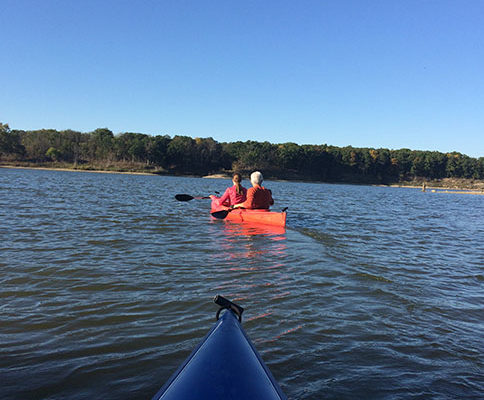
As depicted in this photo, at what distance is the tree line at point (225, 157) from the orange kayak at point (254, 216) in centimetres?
7006

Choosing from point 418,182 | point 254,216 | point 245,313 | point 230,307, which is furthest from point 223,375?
point 418,182

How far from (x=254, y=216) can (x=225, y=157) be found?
268 ft

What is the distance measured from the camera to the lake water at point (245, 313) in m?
2.63

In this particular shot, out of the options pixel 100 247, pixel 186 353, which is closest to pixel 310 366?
pixel 186 353

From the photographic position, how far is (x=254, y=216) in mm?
10125

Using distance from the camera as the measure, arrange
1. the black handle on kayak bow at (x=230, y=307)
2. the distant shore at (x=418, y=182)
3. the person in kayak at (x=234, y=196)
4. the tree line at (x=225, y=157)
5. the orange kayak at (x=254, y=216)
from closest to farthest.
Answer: the black handle on kayak bow at (x=230, y=307) → the orange kayak at (x=254, y=216) → the person in kayak at (x=234, y=196) → the distant shore at (x=418, y=182) → the tree line at (x=225, y=157)

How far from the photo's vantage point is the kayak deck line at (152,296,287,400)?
61.9 inches

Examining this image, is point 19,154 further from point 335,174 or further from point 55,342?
point 55,342

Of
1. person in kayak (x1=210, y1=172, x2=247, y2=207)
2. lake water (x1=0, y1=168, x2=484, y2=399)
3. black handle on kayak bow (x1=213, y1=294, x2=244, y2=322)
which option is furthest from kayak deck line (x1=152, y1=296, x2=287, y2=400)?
person in kayak (x1=210, y1=172, x2=247, y2=207)

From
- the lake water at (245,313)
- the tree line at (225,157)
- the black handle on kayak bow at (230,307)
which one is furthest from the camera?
the tree line at (225,157)

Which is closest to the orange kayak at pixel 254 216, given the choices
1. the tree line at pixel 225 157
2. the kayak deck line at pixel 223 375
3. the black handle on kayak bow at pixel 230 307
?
the black handle on kayak bow at pixel 230 307

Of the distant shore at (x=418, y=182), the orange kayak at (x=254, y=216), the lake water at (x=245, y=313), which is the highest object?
the distant shore at (x=418, y=182)

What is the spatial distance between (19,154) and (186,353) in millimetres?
88967

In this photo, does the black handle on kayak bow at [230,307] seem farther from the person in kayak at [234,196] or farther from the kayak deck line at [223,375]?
the person in kayak at [234,196]
